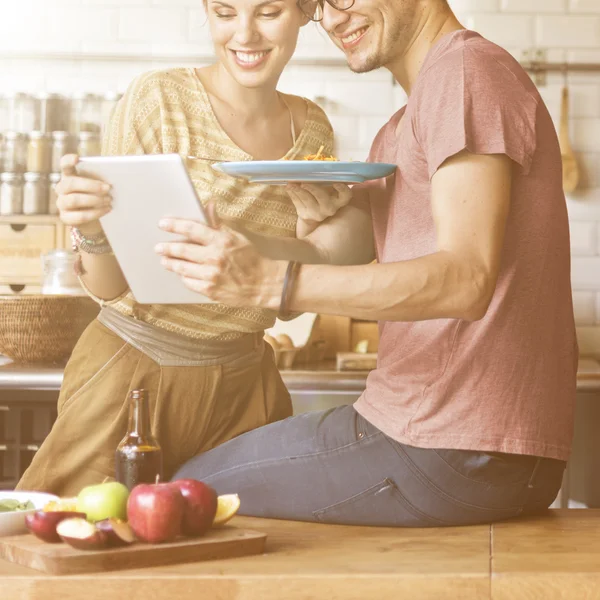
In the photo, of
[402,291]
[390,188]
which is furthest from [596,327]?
[402,291]

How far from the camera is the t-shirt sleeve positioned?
1499mm

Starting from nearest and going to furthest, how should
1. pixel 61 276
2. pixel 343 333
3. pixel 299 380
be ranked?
1. pixel 299 380
2. pixel 61 276
3. pixel 343 333

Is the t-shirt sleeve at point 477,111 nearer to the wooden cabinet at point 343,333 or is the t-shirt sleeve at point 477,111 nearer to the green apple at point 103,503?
the green apple at point 103,503

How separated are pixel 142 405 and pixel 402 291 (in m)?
0.54

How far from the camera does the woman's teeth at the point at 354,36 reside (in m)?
1.82

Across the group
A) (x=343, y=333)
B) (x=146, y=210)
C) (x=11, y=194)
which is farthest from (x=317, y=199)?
(x=11, y=194)

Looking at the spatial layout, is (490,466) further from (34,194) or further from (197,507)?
(34,194)

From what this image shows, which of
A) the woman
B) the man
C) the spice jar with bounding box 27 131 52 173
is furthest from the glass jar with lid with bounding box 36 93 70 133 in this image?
the man

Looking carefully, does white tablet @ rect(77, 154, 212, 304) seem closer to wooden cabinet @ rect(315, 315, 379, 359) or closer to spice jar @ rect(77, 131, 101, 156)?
wooden cabinet @ rect(315, 315, 379, 359)

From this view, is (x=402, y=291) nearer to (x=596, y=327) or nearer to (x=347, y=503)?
(x=347, y=503)

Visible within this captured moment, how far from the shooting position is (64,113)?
12.6ft

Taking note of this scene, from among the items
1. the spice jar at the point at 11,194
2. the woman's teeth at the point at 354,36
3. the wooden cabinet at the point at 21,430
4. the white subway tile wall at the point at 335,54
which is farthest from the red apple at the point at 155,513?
the white subway tile wall at the point at 335,54

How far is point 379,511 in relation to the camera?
1.74 meters

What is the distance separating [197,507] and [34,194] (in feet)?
7.75
